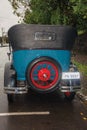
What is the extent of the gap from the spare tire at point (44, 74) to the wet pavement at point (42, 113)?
0.58 metres

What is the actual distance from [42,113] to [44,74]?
0.93 m

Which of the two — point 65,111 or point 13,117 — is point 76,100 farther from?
point 13,117

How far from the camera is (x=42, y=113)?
8016 mm

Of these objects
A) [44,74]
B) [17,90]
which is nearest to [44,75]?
[44,74]

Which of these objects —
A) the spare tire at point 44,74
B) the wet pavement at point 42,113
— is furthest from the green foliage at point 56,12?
the spare tire at point 44,74

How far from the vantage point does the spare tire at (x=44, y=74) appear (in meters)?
8.16

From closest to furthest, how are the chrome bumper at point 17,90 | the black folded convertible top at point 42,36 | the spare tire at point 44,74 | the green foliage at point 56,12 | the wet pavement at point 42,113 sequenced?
the wet pavement at point 42,113 → the spare tire at point 44,74 → the chrome bumper at point 17,90 → the black folded convertible top at point 42,36 → the green foliage at point 56,12

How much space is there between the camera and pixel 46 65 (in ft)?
26.8

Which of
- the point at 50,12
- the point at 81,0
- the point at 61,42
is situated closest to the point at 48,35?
the point at 61,42

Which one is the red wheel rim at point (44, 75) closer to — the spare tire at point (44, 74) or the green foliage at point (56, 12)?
the spare tire at point (44, 74)

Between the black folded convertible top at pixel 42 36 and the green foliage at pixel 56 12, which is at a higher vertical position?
the green foliage at pixel 56 12

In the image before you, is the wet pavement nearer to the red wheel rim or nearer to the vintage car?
the vintage car

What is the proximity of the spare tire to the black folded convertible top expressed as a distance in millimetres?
421

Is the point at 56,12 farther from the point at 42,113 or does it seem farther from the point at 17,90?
the point at 42,113
